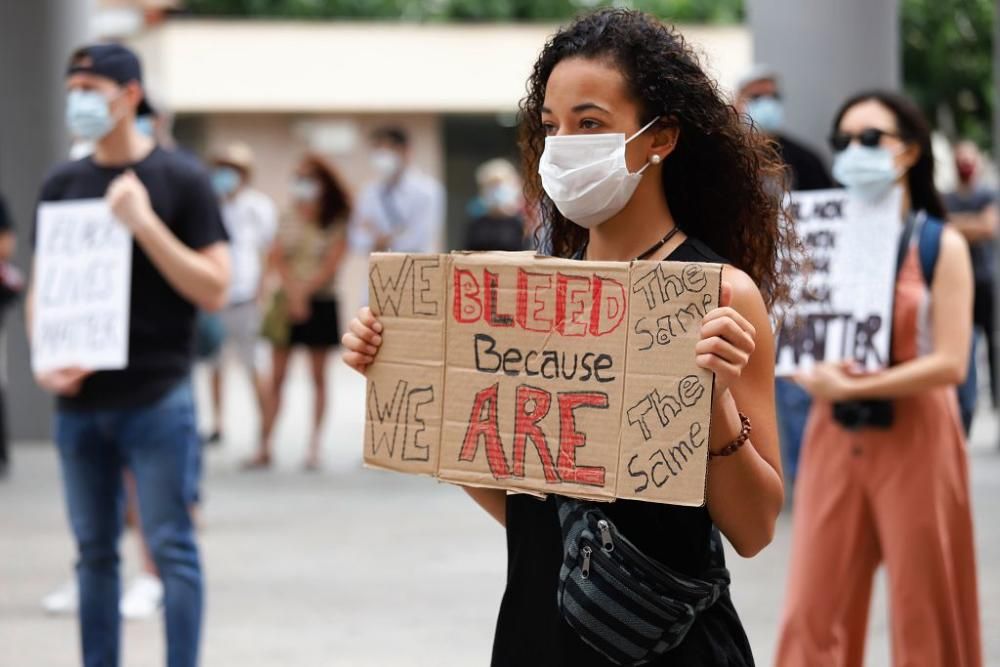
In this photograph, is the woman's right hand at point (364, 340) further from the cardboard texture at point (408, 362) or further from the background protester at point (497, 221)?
the background protester at point (497, 221)

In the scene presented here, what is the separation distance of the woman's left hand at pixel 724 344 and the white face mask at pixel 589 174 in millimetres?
388

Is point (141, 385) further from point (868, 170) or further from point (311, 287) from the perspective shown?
point (311, 287)

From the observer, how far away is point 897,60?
377 inches

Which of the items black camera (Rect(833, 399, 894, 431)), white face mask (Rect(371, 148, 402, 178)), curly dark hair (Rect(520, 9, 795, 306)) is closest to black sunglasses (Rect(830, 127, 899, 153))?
black camera (Rect(833, 399, 894, 431))

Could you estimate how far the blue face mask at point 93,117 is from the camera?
224 inches

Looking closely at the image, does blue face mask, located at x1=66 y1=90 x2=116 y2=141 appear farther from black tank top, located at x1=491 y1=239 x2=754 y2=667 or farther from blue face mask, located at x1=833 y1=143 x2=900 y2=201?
black tank top, located at x1=491 y1=239 x2=754 y2=667

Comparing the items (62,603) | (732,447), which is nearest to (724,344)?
(732,447)

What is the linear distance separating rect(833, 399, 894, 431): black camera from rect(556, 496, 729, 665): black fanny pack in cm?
207

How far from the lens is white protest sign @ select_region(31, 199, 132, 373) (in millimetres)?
5586

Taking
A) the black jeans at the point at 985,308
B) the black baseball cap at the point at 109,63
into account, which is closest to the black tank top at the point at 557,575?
the black baseball cap at the point at 109,63

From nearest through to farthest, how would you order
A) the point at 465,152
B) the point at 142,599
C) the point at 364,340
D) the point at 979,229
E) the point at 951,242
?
1. the point at 364,340
2. the point at 951,242
3. the point at 142,599
4. the point at 979,229
5. the point at 465,152

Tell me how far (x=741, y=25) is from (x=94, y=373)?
93.7 ft

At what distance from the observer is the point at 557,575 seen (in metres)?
3.16

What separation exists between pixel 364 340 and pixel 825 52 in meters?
6.89
